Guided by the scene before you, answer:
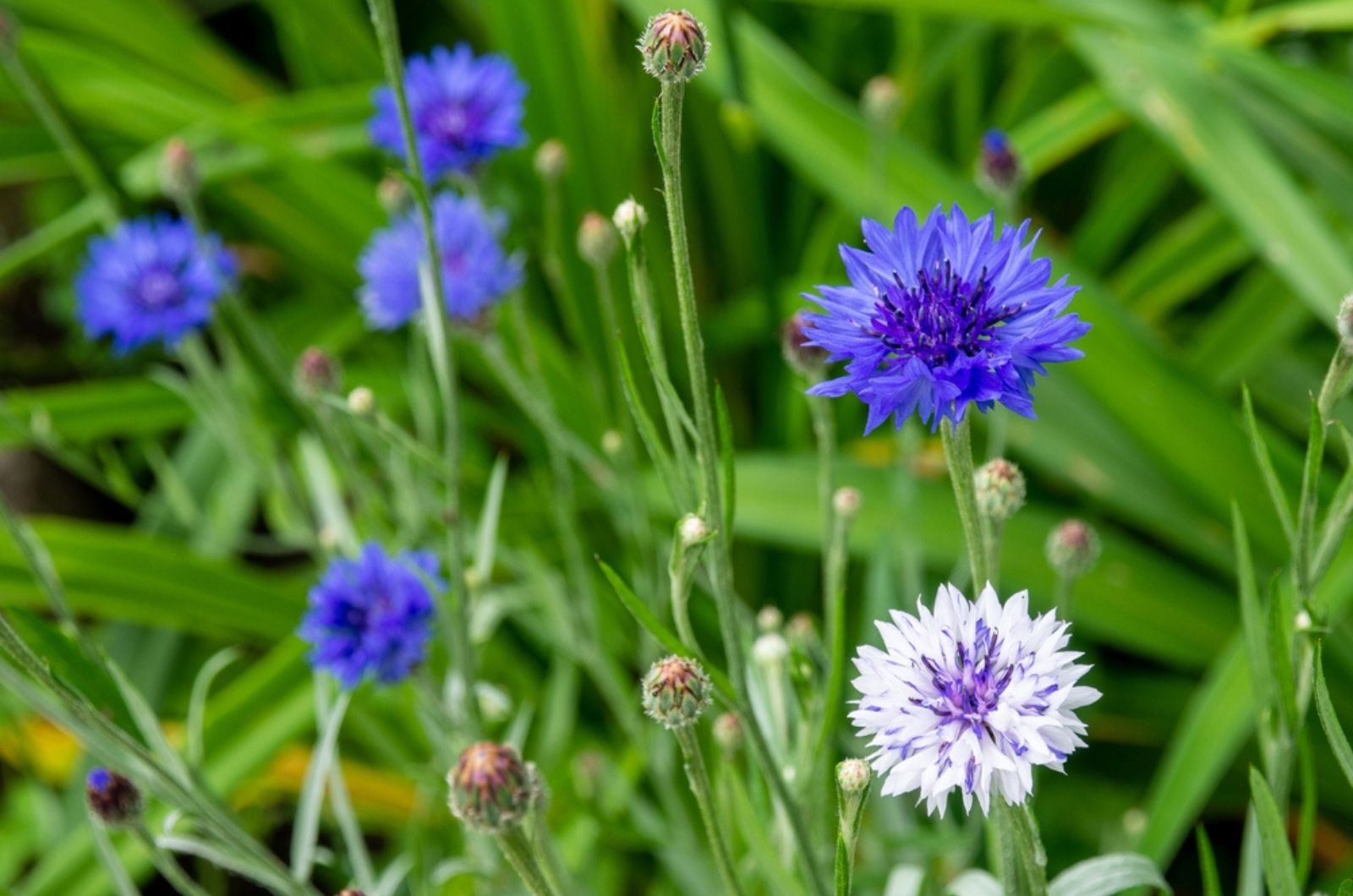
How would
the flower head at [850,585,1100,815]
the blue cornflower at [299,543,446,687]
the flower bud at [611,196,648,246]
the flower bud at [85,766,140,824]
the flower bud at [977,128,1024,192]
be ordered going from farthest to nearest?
the flower bud at [977,128,1024,192], the blue cornflower at [299,543,446,687], the flower bud at [85,766,140,824], the flower bud at [611,196,648,246], the flower head at [850,585,1100,815]

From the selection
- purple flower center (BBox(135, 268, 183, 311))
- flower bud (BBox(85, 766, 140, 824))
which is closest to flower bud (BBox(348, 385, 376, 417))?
flower bud (BBox(85, 766, 140, 824))

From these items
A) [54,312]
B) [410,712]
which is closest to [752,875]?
[410,712]

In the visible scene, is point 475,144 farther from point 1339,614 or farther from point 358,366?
point 1339,614

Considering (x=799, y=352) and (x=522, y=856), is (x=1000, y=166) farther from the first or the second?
(x=522, y=856)

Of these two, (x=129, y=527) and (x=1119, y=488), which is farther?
(x=129, y=527)

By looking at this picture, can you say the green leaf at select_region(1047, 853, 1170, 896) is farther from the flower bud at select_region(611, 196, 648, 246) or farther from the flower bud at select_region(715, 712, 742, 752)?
the flower bud at select_region(611, 196, 648, 246)

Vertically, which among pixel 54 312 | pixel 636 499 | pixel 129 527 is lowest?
pixel 636 499

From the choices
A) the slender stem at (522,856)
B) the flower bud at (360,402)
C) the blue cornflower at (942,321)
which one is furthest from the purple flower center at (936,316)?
the flower bud at (360,402)
